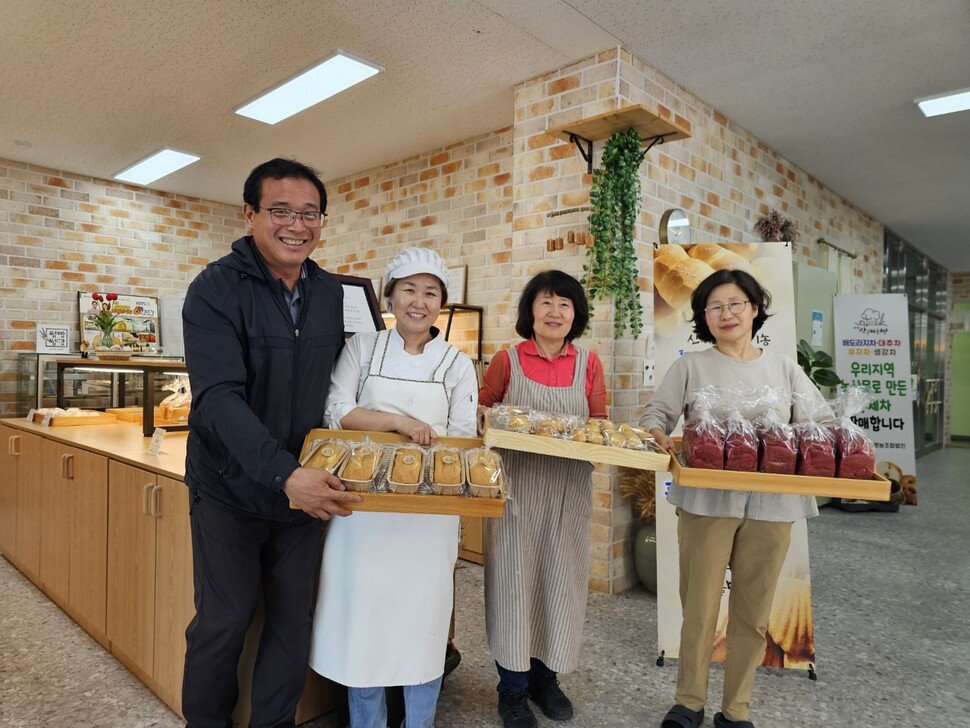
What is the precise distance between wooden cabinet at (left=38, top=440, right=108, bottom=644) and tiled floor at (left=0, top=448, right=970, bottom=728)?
0.40 ft

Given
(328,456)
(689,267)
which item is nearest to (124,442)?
(328,456)

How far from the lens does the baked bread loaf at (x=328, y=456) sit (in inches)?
60.9

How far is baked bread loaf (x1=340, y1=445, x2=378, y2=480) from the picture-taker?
1517 mm

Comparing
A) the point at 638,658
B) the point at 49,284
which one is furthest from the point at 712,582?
the point at 49,284

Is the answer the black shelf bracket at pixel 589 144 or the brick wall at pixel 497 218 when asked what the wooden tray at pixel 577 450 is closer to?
the brick wall at pixel 497 218

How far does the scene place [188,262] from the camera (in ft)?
21.7

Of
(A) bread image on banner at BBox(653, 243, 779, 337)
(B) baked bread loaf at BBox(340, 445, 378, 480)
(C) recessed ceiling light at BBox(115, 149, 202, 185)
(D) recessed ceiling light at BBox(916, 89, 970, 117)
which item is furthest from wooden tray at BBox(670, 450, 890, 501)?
(C) recessed ceiling light at BBox(115, 149, 202, 185)

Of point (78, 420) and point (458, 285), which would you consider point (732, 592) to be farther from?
point (78, 420)

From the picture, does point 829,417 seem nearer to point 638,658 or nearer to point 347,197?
point 638,658

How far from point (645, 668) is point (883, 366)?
4607mm

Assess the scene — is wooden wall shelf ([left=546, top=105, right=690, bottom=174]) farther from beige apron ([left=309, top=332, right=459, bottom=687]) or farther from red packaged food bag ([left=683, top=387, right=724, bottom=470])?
beige apron ([left=309, top=332, right=459, bottom=687])

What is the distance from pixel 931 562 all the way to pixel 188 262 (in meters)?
6.91

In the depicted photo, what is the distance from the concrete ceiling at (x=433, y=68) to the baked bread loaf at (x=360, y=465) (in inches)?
93.6

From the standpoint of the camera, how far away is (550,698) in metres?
2.24
